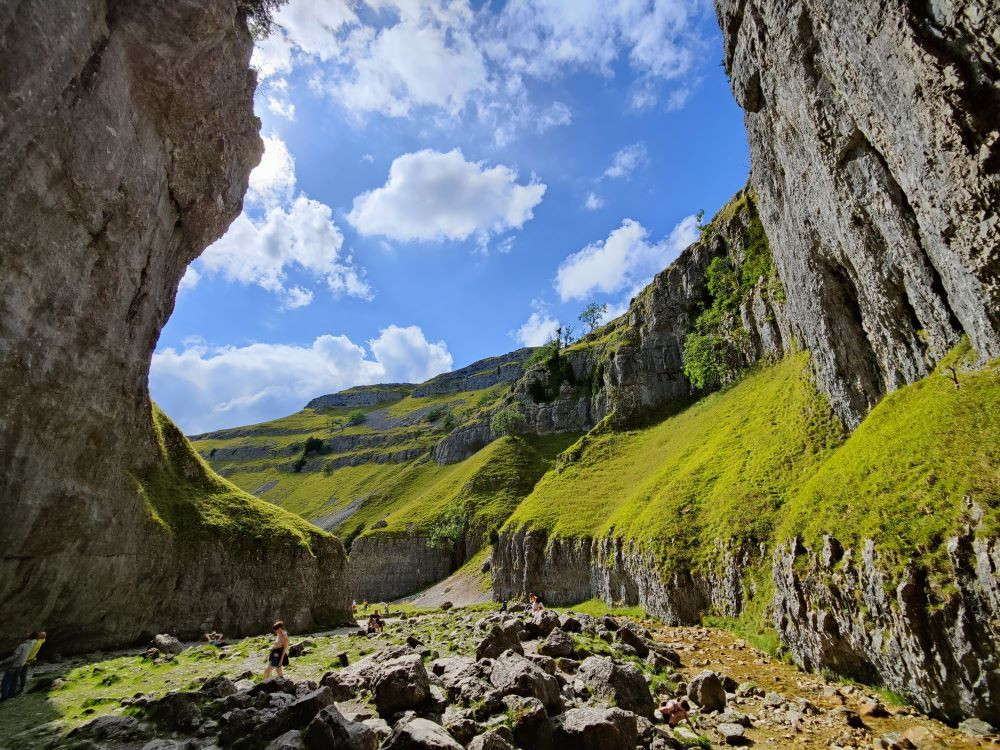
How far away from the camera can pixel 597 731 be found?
12.0 m

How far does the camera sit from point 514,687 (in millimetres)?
14141

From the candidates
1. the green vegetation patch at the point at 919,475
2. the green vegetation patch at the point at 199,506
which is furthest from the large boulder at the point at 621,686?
the green vegetation patch at the point at 199,506

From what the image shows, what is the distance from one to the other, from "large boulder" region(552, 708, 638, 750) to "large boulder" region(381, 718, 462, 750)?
3.09m

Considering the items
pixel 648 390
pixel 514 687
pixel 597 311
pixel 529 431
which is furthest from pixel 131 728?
pixel 597 311

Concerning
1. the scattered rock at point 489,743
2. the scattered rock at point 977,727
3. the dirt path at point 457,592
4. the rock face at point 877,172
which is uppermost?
the rock face at point 877,172

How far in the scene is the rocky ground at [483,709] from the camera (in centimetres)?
1216

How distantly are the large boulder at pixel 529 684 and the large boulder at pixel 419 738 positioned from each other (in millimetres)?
3106

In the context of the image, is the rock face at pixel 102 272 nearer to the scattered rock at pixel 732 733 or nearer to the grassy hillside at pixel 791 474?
the scattered rock at pixel 732 733

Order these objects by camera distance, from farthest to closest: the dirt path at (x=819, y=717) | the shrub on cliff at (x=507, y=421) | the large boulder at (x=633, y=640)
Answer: the shrub on cliff at (x=507, y=421), the large boulder at (x=633, y=640), the dirt path at (x=819, y=717)

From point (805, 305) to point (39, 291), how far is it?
46467mm

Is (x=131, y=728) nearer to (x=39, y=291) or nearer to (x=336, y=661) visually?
(x=336, y=661)

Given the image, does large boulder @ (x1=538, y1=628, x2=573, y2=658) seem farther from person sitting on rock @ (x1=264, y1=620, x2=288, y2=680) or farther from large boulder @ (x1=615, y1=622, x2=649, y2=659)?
person sitting on rock @ (x1=264, y1=620, x2=288, y2=680)

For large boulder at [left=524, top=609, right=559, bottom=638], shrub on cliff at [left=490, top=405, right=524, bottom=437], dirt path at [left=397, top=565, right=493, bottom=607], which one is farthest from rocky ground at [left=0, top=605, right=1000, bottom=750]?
shrub on cliff at [left=490, top=405, right=524, bottom=437]

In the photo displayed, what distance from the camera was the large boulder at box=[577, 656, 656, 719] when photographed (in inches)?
611
